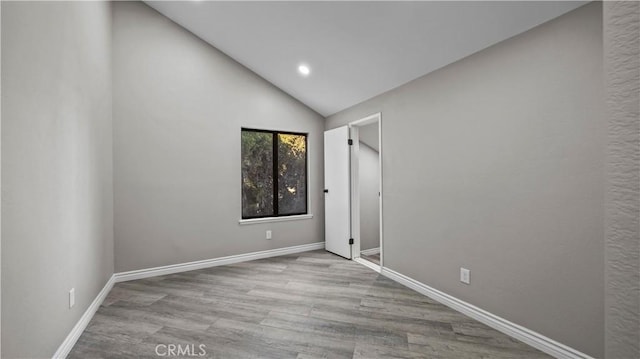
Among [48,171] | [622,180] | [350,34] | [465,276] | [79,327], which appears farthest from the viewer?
[350,34]

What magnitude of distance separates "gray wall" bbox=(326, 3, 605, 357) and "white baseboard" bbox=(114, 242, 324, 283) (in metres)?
1.90

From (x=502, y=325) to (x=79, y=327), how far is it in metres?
3.11

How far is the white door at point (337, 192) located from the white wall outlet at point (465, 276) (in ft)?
5.83

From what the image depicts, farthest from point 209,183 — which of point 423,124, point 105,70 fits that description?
point 423,124

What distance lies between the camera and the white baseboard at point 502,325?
5.83 ft

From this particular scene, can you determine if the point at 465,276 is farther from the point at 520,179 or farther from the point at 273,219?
the point at 273,219

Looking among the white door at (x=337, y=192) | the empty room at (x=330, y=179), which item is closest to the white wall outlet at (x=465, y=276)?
the empty room at (x=330, y=179)

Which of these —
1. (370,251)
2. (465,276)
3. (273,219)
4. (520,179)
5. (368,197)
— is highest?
(520,179)

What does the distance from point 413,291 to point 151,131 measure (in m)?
3.44

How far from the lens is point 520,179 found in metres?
2.01

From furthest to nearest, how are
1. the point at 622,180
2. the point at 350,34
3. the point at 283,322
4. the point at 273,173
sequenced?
the point at 273,173 < the point at 350,34 < the point at 283,322 < the point at 622,180

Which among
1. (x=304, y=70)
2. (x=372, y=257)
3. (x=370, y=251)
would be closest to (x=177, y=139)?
(x=304, y=70)

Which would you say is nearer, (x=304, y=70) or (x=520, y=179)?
(x=520, y=179)

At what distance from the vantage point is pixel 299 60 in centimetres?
336
